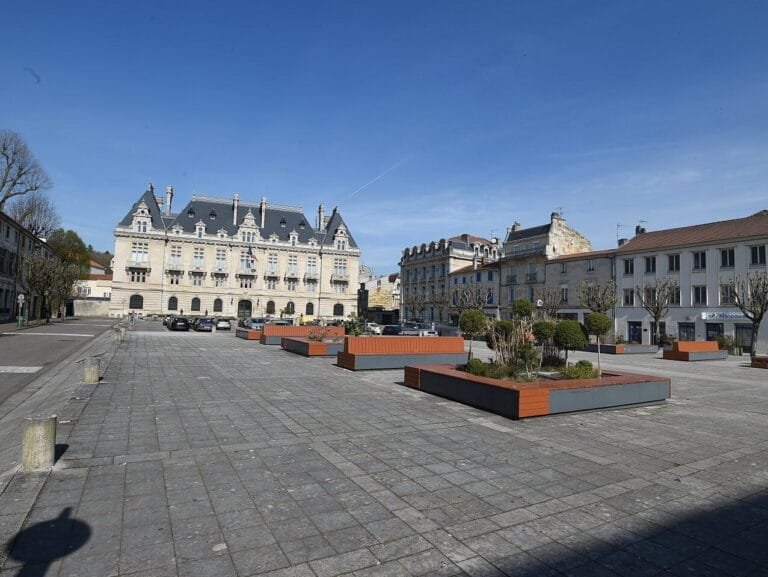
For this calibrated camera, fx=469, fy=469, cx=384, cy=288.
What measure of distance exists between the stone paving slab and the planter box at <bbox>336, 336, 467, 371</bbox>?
20.5 ft

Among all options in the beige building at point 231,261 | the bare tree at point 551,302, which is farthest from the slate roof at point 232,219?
the bare tree at point 551,302

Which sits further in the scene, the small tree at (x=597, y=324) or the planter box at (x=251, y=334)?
the planter box at (x=251, y=334)

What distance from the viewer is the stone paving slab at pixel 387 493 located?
377 centimetres

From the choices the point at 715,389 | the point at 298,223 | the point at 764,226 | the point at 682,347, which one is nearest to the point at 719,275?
the point at 764,226

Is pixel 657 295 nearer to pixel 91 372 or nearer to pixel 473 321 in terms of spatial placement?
pixel 473 321

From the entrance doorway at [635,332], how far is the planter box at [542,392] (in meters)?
35.0

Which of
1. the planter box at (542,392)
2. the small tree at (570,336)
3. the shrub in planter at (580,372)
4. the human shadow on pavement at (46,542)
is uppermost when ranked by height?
the small tree at (570,336)

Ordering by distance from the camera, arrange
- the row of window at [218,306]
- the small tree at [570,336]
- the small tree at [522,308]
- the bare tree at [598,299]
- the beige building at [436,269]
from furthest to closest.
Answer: the row of window at [218,306] < the beige building at [436,269] < the bare tree at [598,299] < the small tree at [522,308] < the small tree at [570,336]

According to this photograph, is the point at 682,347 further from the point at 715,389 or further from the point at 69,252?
the point at 69,252

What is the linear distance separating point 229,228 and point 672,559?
7875cm

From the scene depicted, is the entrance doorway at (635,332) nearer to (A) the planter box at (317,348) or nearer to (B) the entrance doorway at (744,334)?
(B) the entrance doorway at (744,334)

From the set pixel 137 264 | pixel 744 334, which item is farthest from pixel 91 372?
pixel 137 264

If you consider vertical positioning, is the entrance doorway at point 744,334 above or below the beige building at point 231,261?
below

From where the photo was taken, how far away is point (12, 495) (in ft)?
15.4
